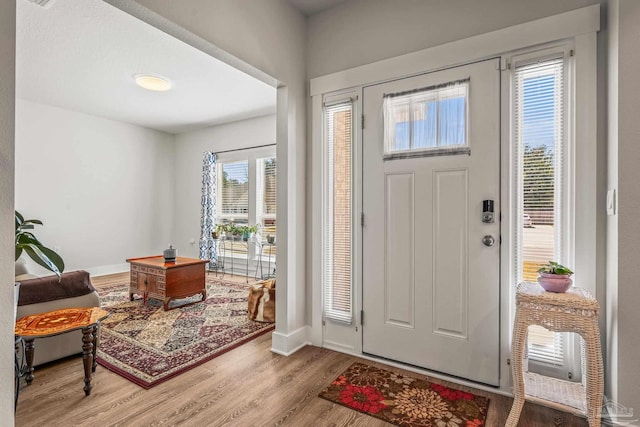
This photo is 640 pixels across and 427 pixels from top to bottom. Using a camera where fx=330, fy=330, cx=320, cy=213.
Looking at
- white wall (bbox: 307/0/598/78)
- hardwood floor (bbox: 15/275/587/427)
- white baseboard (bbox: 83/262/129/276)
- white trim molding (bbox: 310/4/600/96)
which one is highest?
white wall (bbox: 307/0/598/78)

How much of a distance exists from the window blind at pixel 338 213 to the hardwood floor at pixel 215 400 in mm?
469

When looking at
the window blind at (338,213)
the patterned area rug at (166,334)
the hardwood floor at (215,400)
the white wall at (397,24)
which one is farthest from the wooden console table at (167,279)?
the white wall at (397,24)

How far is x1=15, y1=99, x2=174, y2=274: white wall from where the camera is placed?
5.26 m

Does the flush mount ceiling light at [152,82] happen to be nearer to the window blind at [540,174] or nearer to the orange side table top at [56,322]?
the orange side table top at [56,322]

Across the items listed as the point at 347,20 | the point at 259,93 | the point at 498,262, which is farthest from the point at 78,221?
the point at 498,262

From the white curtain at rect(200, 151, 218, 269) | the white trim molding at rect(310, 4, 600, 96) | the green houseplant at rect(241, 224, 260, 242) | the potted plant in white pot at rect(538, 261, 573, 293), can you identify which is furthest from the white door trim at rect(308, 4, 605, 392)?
the white curtain at rect(200, 151, 218, 269)

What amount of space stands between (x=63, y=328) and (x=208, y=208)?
4.66 meters

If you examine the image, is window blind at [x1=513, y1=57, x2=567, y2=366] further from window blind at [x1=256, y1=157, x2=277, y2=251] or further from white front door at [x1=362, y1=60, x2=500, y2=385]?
window blind at [x1=256, y1=157, x2=277, y2=251]

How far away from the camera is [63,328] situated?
6.86ft

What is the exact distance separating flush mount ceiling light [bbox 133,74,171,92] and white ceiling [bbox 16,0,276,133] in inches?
3.5

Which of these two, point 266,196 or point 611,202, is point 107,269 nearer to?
point 266,196

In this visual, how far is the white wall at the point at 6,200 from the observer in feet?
4.14

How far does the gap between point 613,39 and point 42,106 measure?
7.06 m

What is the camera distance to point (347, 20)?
274cm
